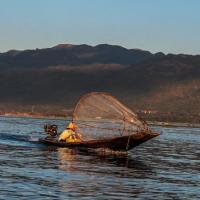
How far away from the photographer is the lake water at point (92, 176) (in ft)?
103

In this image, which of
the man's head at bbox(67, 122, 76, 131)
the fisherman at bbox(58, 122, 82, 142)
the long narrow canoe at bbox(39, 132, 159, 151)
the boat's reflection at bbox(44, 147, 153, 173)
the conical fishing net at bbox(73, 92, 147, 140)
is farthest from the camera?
the fisherman at bbox(58, 122, 82, 142)

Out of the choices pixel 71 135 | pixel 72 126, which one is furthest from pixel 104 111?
pixel 71 135

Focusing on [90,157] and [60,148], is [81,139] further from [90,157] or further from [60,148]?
[90,157]

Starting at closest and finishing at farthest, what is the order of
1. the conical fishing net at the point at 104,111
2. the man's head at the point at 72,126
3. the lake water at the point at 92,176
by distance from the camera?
the lake water at the point at 92,176, the conical fishing net at the point at 104,111, the man's head at the point at 72,126

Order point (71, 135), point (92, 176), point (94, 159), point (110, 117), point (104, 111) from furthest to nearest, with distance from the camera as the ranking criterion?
point (71, 135)
point (110, 117)
point (104, 111)
point (94, 159)
point (92, 176)

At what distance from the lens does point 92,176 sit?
125 feet

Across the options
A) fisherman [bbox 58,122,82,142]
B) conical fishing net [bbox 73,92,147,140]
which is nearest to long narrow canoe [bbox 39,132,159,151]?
conical fishing net [bbox 73,92,147,140]

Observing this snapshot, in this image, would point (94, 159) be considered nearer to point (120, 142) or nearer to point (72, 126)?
point (120, 142)

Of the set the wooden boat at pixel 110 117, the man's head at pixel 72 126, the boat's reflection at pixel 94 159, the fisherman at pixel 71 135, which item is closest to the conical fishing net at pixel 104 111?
the wooden boat at pixel 110 117

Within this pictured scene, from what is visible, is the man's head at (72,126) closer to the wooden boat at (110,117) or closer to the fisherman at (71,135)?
the fisherman at (71,135)

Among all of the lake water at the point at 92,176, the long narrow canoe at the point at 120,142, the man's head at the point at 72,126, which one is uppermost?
the man's head at the point at 72,126

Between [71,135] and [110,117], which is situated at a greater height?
[110,117]

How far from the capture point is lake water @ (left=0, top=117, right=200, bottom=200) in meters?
31.5

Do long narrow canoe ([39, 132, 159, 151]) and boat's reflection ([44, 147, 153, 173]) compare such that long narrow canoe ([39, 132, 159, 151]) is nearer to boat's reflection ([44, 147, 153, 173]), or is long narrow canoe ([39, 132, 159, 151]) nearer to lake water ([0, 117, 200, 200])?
boat's reflection ([44, 147, 153, 173])
